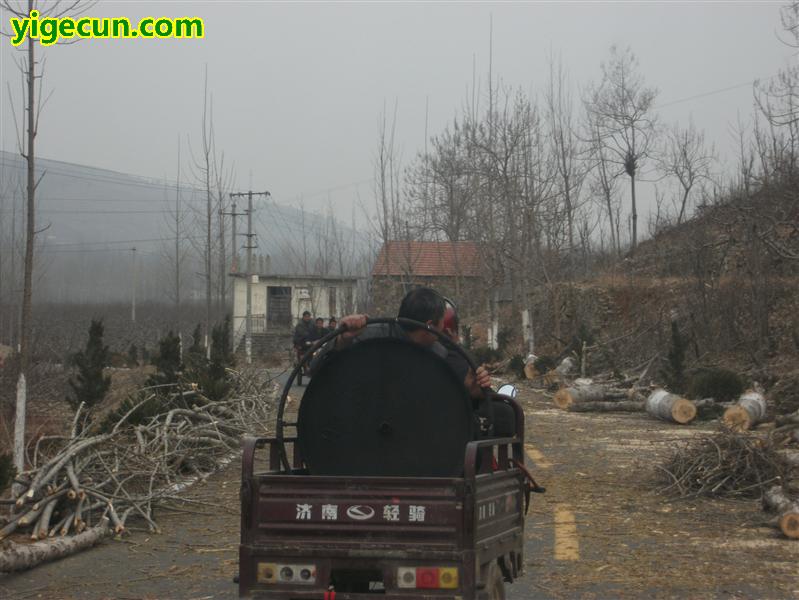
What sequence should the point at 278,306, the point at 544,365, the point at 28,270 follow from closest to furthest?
the point at 28,270 < the point at 544,365 < the point at 278,306

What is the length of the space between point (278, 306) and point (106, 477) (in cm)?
5787

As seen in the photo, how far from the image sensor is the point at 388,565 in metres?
4.79

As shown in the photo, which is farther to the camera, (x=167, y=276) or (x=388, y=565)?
(x=167, y=276)

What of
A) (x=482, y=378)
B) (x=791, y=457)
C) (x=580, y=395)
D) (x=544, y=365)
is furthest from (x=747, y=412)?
(x=544, y=365)

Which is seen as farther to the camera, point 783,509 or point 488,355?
point 488,355

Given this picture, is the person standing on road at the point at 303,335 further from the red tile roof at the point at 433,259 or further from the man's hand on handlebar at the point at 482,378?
the man's hand on handlebar at the point at 482,378

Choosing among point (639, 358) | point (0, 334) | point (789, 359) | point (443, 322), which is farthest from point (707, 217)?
point (443, 322)

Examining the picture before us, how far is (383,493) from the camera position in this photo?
4863 mm

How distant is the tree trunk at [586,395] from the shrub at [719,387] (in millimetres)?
2578

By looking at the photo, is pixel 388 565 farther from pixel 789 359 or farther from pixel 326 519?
pixel 789 359

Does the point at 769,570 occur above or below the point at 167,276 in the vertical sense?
below

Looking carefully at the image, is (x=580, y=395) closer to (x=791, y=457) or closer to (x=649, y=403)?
(x=649, y=403)

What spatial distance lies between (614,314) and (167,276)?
2500 centimetres

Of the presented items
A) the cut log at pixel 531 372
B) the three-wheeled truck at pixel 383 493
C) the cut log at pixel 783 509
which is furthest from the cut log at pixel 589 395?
the three-wheeled truck at pixel 383 493
